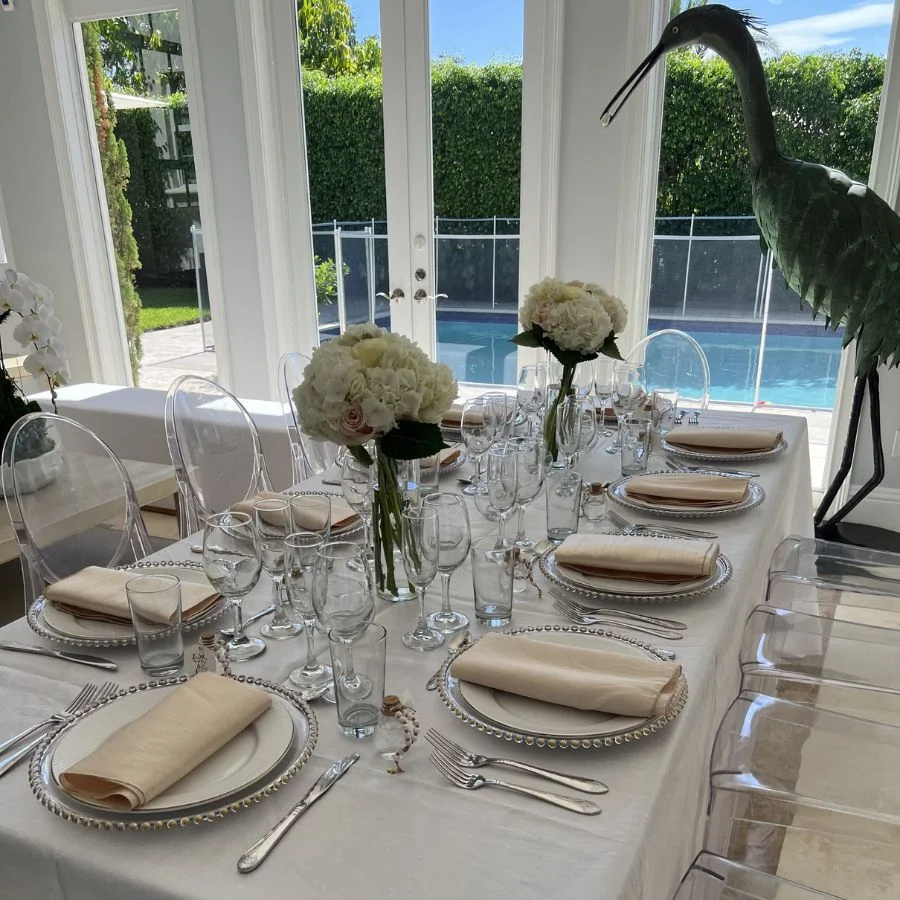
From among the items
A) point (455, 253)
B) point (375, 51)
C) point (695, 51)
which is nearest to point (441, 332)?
point (455, 253)

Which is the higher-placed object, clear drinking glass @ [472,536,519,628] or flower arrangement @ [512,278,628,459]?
flower arrangement @ [512,278,628,459]

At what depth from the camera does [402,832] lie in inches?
28.8

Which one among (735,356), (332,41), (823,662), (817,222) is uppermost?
(332,41)

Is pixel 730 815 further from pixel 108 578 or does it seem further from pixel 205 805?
pixel 108 578

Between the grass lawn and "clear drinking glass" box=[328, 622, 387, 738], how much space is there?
3631mm

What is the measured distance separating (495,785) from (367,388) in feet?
1.68

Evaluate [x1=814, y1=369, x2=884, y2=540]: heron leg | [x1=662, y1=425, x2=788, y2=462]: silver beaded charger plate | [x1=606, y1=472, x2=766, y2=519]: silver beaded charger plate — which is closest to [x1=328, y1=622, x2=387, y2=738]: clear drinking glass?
A: [x1=606, y1=472, x2=766, y2=519]: silver beaded charger plate

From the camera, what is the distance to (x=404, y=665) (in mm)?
1014

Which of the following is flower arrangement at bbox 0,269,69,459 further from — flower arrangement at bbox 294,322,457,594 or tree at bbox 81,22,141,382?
tree at bbox 81,22,141,382

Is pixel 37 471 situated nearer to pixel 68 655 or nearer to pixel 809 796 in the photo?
pixel 68 655

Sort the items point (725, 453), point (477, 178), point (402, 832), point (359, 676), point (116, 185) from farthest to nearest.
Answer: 1. point (116, 185)
2. point (477, 178)
3. point (725, 453)
4. point (359, 676)
5. point (402, 832)

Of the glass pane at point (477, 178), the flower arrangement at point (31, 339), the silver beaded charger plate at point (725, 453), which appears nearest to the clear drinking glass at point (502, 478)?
the silver beaded charger plate at point (725, 453)

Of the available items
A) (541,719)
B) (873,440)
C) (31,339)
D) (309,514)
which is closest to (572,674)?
(541,719)

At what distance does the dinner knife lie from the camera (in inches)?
40.2
